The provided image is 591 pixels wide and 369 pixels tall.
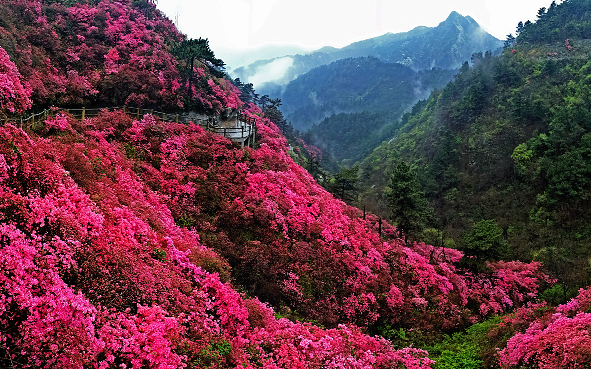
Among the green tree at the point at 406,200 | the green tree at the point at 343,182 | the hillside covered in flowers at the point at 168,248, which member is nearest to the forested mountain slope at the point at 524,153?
the green tree at the point at 406,200

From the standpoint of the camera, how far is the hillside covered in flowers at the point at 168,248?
8.34m

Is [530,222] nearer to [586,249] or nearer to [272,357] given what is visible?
[586,249]

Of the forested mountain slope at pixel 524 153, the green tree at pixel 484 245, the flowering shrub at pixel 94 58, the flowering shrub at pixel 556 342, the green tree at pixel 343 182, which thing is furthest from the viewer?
the green tree at pixel 343 182

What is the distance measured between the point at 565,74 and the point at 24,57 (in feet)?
220

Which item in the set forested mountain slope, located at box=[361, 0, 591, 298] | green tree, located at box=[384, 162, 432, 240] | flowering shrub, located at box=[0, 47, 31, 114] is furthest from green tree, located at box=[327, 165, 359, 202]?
flowering shrub, located at box=[0, 47, 31, 114]

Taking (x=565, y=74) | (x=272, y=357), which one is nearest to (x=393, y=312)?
(x=272, y=357)

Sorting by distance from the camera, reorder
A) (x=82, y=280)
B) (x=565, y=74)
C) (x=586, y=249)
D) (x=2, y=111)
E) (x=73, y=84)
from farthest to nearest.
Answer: (x=565, y=74) < (x=586, y=249) < (x=73, y=84) < (x=2, y=111) < (x=82, y=280)

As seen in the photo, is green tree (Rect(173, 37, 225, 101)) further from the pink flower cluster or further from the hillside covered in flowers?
the pink flower cluster

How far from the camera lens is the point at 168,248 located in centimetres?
1293

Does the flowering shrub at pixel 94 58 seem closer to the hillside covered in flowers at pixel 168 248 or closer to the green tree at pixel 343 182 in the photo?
the hillside covered in flowers at pixel 168 248

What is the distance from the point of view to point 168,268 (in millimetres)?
11898

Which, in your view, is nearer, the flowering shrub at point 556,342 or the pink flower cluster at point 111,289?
the pink flower cluster at point 111,289

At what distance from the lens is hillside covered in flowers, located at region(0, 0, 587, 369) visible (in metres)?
8.34

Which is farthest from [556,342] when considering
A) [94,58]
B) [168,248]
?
[94,58]
